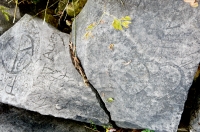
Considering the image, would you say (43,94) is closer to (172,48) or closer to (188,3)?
(172,48)

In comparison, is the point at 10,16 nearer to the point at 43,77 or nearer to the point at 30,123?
the point at 43,77

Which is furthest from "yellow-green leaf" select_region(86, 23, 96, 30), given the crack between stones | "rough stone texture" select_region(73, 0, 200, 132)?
the crack between stones

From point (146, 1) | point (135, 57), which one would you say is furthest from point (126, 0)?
point (135, 57)

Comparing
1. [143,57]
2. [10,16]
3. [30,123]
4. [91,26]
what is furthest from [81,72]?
[10,16]

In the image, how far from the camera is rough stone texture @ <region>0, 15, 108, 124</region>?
219 centimetres

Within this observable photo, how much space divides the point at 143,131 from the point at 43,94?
0.81 m

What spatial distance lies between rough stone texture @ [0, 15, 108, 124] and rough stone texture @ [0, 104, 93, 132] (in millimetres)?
221

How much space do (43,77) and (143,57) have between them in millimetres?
761

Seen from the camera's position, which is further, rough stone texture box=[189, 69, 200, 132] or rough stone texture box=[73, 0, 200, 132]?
rough stone texture box=[189, 69, 200, 132]

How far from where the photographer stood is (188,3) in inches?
71.8

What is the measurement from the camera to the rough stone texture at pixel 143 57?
188cm

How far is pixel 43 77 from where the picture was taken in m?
2.18

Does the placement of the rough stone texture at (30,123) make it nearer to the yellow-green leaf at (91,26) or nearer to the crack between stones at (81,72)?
the crack between stones at (81,72)

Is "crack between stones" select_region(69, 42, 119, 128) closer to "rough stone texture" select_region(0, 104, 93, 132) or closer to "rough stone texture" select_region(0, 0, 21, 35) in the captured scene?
"rough stone texture" select_region(0, 104, 93, 132)
